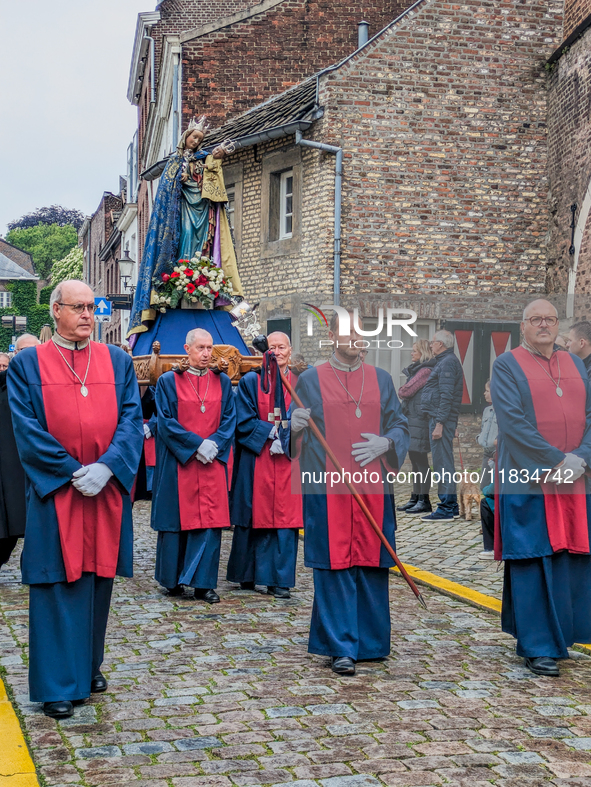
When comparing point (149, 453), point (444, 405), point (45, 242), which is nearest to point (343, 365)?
point (444, 405)

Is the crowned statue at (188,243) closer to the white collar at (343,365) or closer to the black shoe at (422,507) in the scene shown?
the black shoe at (422,507)

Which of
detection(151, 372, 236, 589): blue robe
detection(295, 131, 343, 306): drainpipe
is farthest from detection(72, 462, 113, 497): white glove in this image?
detection(295, 131, 343, 306): drainpipe

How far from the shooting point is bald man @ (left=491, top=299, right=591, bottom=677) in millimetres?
5605

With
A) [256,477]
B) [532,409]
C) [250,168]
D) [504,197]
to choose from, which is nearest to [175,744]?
[532,409]

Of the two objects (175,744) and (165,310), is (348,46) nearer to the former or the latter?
(165,310)

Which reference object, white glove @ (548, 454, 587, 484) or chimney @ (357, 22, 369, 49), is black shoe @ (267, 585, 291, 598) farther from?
chimney @ (357, 22, 369, 49)

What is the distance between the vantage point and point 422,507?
12.2 meters

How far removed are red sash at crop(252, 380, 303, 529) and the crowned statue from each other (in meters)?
3.29

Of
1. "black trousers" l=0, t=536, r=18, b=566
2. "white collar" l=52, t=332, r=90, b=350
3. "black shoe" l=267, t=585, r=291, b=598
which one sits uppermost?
"white collar" l=52, t=332, r=90, b=350

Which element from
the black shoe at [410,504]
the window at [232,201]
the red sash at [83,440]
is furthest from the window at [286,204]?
the red sash at [83,440]

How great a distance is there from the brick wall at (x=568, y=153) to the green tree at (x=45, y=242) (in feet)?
271

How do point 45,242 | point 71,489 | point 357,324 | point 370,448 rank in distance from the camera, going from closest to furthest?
1. point 71,489
2. point 370,448
3. point 357,324
4. point 45,242

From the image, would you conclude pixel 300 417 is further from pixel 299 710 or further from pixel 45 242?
pixel 45 242

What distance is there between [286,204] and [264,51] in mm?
5164
